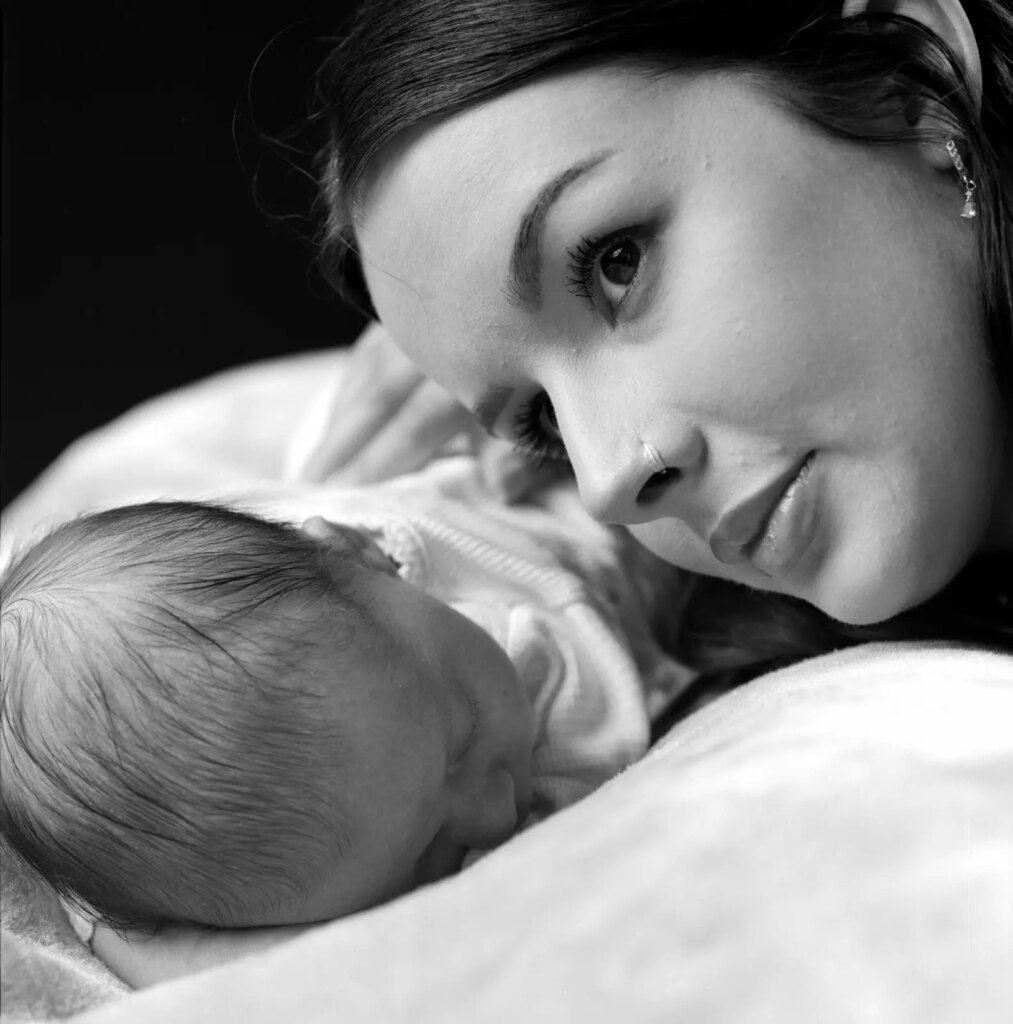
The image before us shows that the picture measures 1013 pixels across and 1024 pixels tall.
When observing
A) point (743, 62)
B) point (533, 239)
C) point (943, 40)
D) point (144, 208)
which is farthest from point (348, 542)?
point (144, 208)

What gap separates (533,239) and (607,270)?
0.06 m

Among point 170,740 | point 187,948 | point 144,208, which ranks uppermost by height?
point 144,208

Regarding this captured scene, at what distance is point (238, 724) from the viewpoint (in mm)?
783

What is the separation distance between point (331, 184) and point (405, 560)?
33 cm

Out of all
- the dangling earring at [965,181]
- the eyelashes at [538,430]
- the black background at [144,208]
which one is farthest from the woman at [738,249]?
the black background at [144,208]

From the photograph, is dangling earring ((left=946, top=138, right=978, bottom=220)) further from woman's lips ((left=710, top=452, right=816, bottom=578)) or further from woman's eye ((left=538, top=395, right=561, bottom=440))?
woman's eye ((left=538, top=395, right=561, bottom=440))

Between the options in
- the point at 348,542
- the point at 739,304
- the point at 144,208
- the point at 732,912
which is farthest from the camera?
the point at 144,208

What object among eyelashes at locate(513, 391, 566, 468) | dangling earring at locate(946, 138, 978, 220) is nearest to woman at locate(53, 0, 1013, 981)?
dangling earring at locate(946, 138, 978, 220)

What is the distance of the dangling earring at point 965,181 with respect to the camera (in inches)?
32.1

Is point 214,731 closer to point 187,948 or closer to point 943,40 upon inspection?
point 187,948

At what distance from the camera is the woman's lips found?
31.8 inches

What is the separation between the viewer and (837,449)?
0.79m

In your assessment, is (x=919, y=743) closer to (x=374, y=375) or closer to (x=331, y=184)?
(x=331, y=184)

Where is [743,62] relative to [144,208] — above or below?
above
